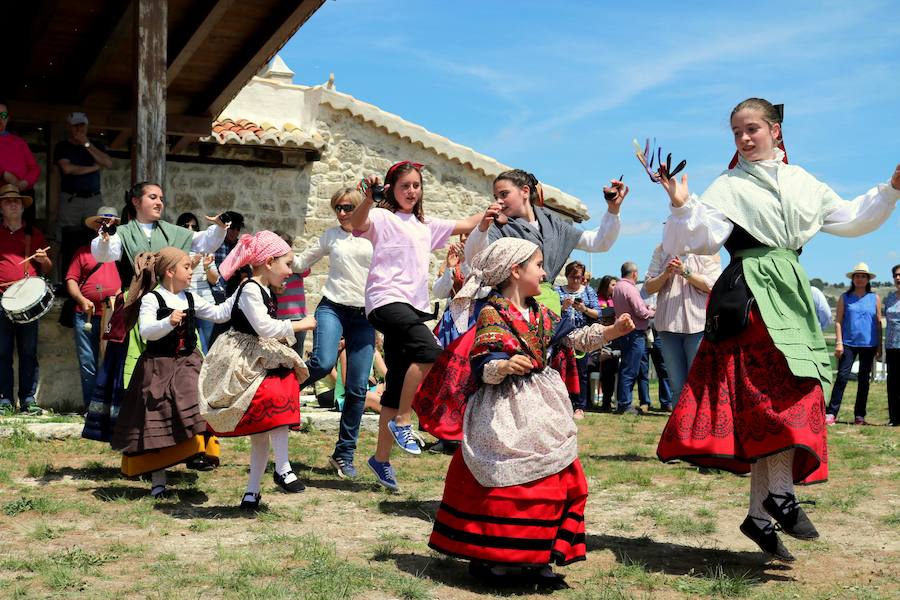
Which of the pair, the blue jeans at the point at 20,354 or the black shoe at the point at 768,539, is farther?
the blue jeans at the point at 20,354

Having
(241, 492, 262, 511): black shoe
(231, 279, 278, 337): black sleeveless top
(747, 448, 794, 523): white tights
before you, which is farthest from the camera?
(747, 448, 794, 523): white tights

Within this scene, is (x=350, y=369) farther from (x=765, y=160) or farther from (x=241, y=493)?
(x=765, y=160)

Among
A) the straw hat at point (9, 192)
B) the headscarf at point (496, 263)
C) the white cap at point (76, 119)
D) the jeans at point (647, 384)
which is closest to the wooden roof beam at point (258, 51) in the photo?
the white cap at point (76, 119)

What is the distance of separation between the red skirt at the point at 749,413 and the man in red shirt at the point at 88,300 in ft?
19.0

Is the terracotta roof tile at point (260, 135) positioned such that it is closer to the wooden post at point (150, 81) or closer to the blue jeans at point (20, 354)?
the wooden post at point (150, 81)

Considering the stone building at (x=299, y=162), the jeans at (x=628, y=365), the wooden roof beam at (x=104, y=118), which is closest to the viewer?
the jeans at (x=628, y=365)

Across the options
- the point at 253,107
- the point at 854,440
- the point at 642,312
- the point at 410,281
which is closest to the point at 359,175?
the point at 253,107

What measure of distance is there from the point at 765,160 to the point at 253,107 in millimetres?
11950

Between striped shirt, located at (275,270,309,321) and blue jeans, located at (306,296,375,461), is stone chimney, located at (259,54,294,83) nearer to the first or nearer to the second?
striped shirt, located at (275,270,309,321)

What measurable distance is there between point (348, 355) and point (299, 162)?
8.99 meters

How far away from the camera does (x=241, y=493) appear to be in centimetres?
618

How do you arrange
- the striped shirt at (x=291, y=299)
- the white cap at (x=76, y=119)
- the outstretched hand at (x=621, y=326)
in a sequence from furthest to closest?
the white cap at (x=76, y=119)
the striped shirt at (x=291, y=299)
the outstretched hand at (x=621, y=326)

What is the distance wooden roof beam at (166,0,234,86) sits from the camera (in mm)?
10141

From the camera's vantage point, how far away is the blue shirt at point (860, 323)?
1215 cm
